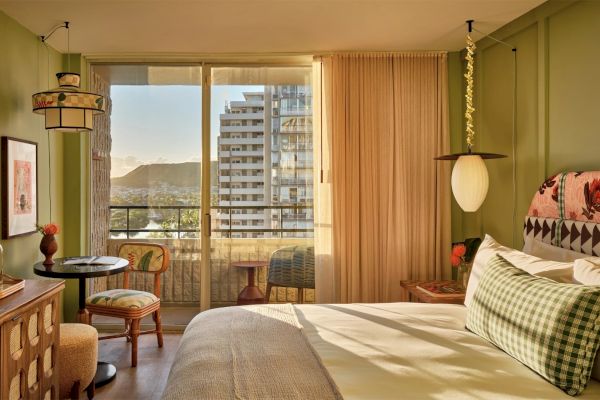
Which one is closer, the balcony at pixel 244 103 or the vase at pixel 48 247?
the vase at pixel 48 247

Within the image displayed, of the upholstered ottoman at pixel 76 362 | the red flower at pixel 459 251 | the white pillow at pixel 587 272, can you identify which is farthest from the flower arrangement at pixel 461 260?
the upholstered ottoman at pixel 76 362

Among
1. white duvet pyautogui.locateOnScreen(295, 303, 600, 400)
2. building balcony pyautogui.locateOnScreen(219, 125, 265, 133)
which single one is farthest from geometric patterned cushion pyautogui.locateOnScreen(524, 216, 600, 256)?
building balcony pyautogui.locateOnScreen(219, 125, 265, 133)

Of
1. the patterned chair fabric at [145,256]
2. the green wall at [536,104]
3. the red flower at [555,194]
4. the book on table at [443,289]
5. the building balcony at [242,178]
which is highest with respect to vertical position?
the green wall at [536,104]

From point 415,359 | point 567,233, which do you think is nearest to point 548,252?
point 567,233

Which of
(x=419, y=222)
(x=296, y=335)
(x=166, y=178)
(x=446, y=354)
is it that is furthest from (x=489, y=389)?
(x=166, y=178)

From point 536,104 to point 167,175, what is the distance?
3.06 metres

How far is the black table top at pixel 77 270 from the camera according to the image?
3191 mm

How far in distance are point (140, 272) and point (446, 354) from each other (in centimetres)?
306

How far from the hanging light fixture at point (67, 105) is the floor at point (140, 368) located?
1.77 meters

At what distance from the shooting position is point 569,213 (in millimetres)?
2654

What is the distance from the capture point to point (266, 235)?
14.5 feet

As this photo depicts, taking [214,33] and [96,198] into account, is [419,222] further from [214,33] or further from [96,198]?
[96,198]

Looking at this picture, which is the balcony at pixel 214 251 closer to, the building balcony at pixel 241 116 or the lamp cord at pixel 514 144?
the building balcony at pixel 241 116

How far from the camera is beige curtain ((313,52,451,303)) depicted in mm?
4219
